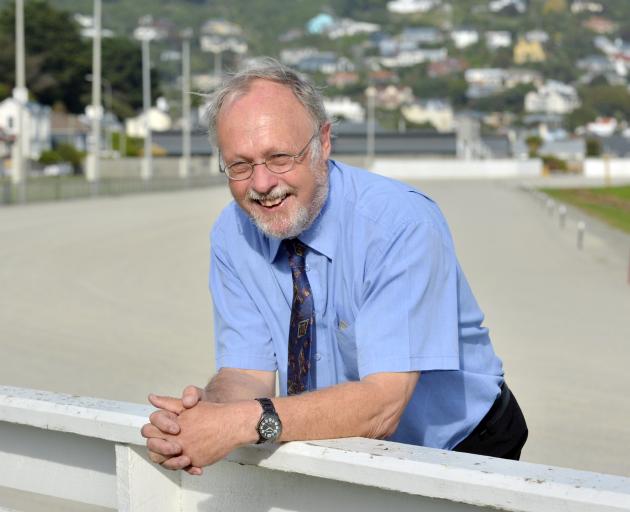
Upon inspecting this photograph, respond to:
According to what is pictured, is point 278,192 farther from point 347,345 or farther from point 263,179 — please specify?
Result: point 347,345

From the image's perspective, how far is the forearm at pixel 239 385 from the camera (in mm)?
3936

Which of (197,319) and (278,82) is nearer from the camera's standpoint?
(278,82)

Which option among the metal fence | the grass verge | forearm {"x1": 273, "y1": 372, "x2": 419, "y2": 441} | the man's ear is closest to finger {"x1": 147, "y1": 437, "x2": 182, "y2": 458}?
forearm {"x1": 273, "y1": 372, "x2": 419, "y2": 441}

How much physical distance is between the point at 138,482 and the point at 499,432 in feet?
3.95

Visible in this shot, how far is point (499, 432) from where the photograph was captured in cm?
406

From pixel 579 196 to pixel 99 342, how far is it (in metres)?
51.6

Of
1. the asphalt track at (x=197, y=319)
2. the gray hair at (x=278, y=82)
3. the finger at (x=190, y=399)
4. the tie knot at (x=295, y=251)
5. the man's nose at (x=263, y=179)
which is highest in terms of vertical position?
the gray hair at (x=278, y=82)

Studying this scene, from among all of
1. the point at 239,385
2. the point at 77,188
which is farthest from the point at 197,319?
the point at 77,188

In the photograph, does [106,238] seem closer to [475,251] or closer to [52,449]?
[475,251]

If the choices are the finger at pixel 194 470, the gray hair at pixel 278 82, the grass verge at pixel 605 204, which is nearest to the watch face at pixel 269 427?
the finger at pixel 194 470

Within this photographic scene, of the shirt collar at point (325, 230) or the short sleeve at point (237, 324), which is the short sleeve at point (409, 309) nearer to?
the shirt collar at point (325, 230)

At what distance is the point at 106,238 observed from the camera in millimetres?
28172

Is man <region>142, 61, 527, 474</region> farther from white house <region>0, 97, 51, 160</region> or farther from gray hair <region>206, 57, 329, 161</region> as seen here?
white house <region>0, 97, 51, 160</region>

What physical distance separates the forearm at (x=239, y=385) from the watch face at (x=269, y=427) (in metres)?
0.60
